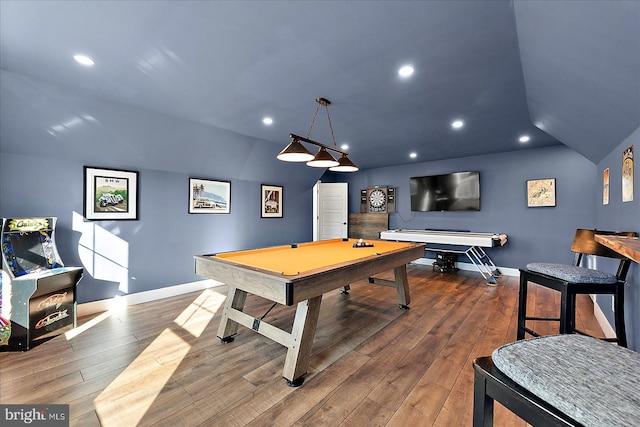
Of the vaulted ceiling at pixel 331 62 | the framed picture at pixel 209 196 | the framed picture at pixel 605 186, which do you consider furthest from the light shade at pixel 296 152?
the framed picture at pixel 605 186

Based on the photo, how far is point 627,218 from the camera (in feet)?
7.34

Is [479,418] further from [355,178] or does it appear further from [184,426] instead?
[355,178]

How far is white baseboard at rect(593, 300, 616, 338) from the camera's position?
2.52 metres

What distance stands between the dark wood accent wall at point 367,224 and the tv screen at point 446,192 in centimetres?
84

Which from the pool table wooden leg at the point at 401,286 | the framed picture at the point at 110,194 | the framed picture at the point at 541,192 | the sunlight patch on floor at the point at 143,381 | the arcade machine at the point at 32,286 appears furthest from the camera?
the framed picture at the point at 541,192

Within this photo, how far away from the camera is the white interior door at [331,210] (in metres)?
7.26

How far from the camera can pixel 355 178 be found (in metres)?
7.38

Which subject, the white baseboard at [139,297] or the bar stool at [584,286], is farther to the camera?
the white baseboard at [139,297]

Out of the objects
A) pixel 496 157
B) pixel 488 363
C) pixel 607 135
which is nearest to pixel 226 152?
pixel 488 363

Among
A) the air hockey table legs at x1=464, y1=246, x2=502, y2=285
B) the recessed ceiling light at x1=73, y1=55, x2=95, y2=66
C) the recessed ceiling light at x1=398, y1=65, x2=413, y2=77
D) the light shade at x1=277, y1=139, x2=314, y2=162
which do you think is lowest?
the air hockey table legs at x1=464, y1=246, x2=502, y2=285

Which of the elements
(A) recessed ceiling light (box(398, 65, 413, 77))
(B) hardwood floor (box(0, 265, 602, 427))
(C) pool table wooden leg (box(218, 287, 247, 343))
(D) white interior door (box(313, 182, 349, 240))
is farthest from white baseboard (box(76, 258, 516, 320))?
(D) white interior door (box(313, 182, 349, 240))

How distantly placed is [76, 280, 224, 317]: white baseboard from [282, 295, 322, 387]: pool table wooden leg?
224cm

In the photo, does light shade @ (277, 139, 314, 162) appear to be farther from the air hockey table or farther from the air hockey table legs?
the air hockey table legs

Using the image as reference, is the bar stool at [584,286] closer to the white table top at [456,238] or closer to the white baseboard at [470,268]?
the white table top at [456,238]
